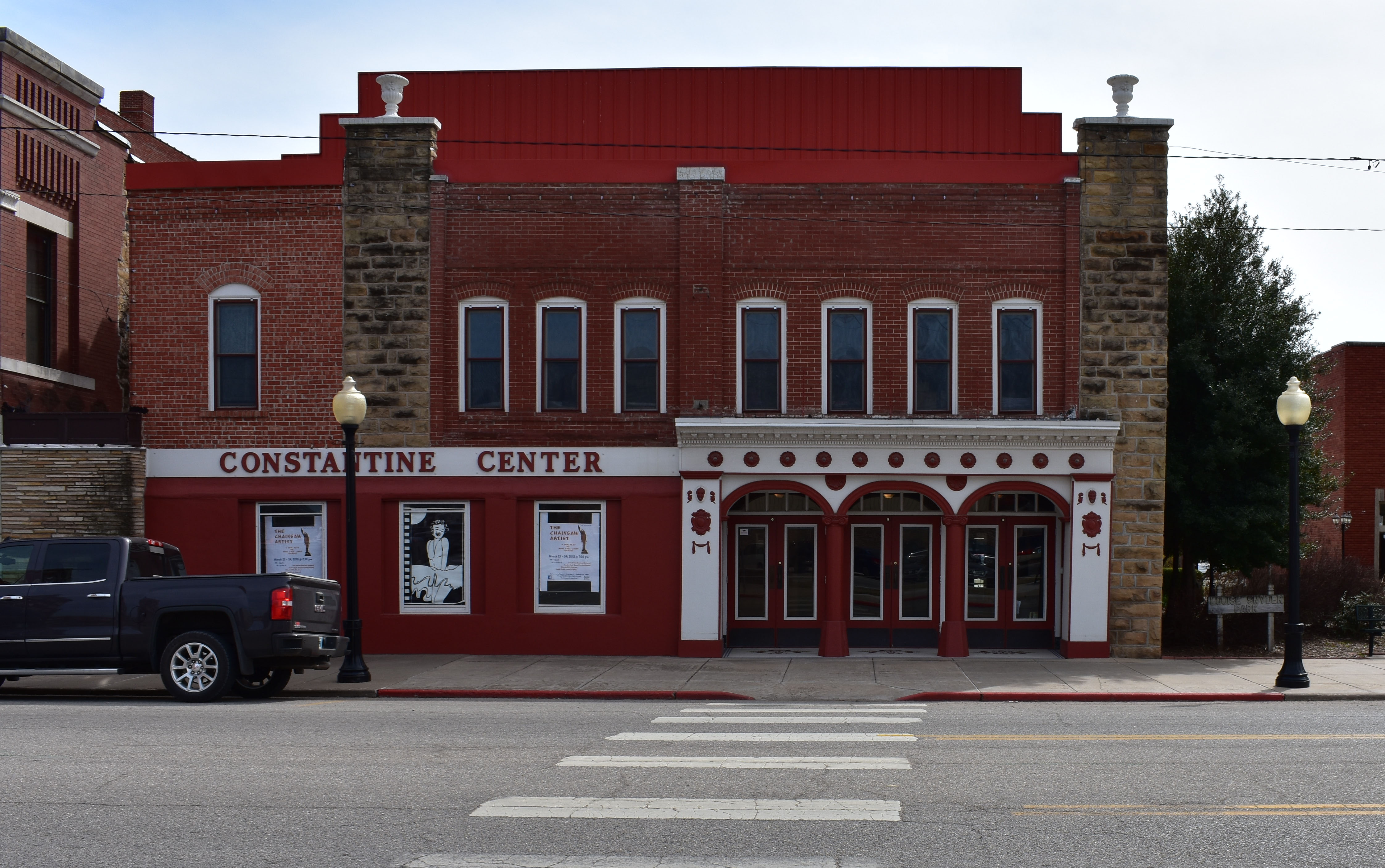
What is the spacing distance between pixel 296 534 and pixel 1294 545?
15100 millimetres

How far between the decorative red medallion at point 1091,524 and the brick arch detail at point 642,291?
24.6ft

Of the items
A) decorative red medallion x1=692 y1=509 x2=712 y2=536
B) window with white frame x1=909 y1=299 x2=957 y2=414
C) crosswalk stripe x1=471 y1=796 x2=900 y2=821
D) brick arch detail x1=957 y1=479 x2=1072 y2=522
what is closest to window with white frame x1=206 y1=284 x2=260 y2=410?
decorative red medallion x1=692 y1=509 x2=712 y2=536

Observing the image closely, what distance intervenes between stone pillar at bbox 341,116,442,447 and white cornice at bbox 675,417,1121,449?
177 inches

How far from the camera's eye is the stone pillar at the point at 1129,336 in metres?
19.9

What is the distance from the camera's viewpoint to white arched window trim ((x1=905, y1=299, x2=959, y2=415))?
66.5ft

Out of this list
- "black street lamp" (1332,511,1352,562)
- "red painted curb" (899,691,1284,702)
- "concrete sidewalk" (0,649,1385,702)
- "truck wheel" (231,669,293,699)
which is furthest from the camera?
"black street lamp" (1332,511,1352,562)

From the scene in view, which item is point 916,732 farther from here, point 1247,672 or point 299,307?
point 299,307

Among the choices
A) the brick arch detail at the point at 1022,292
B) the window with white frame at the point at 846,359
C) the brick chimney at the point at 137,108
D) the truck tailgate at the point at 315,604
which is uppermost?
the brick chimney at the point at 137,108

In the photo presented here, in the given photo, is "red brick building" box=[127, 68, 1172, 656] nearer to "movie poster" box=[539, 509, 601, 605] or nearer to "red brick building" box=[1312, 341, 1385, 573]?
"movie poster" box=[539, 509, 601, 605]

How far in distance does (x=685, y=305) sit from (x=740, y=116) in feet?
21.8

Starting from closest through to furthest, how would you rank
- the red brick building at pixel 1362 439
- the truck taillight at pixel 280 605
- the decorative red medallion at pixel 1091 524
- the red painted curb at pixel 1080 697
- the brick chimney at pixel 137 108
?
the truck taillight at pixel 280 605 < the red painted curb at pixel 1080 697 < the decorative red medallion at pixel 1091 524 < the brick chimney at pixel 137 108 < the red brick building at pixel 1362 439

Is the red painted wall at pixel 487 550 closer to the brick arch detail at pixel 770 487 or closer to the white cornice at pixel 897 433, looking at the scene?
the brick arch detail at pixel 770 487

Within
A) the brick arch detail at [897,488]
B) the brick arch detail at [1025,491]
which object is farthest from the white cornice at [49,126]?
the brick arch detail at [1025,491]

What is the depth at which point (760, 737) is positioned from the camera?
1177cm
